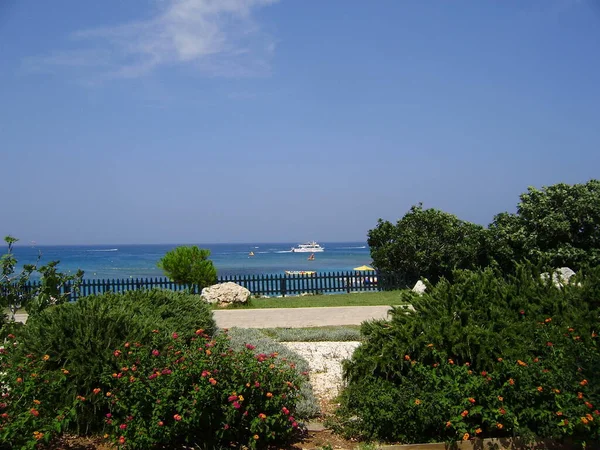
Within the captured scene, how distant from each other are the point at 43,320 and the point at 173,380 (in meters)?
2.26

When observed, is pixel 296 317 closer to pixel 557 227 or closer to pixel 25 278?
pixel 25 278

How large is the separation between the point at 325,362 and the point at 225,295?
35.8 ft

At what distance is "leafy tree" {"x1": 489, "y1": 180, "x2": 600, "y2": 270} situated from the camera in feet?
61.2

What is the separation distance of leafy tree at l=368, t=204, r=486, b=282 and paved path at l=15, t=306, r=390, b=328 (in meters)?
7.48

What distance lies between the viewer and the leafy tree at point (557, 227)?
61.2 feet

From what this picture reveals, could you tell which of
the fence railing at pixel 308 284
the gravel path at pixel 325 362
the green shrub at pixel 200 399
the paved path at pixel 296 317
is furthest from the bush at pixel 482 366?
the fence railing at pixel 308 284

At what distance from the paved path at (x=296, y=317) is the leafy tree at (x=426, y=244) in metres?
7.48

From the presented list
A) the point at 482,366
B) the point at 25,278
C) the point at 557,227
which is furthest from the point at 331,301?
the point at 482,366

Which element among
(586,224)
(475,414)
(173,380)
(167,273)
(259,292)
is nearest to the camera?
(173,380)

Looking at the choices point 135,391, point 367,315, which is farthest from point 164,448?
point 367,315

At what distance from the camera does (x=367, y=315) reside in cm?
1478

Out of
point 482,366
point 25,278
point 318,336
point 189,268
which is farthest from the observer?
point 189,268

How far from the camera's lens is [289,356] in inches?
318

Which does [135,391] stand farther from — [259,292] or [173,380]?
[259,292]
